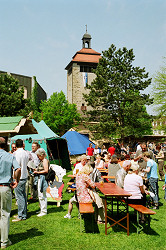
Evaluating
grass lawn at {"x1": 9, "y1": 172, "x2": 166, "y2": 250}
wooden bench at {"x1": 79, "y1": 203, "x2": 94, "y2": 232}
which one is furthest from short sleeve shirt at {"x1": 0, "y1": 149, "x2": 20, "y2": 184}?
wooden bench at {"x1": 79, "y1": 203, "x2": 94, "y2": 232}

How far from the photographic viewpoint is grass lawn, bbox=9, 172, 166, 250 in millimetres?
4832

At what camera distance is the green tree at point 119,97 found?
3259cm

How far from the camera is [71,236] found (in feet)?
17.4

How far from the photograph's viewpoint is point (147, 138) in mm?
41688

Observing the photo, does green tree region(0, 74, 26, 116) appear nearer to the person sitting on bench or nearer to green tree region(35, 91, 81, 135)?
green tree region(35, 91, 81, 135)

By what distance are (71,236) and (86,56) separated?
162 ft

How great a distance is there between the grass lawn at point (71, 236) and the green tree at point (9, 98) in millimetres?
18158

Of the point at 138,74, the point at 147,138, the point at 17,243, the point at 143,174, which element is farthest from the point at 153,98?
the point at 17,243

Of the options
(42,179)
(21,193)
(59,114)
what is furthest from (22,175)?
(59,114)

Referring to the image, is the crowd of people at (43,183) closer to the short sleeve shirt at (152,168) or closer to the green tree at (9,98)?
the short sleeve shirt at (152,168)

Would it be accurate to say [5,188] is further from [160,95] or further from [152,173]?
[160,95]

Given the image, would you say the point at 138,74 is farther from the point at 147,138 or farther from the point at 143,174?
the point at 143,174

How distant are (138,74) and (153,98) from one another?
3.78 metres

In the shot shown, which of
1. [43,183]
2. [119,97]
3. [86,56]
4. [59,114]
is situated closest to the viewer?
[43,183]
